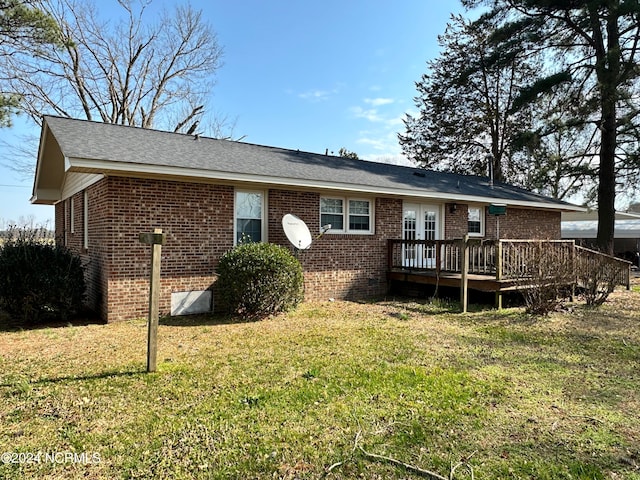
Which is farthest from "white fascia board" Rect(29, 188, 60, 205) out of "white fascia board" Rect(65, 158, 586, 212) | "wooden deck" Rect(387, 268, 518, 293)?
"wooden deck" Rect(387, 268, 518, 293)

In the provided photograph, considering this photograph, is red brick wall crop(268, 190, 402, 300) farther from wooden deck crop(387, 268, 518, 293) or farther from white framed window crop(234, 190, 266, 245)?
wooden deck crop(387, 268, 518, 293)

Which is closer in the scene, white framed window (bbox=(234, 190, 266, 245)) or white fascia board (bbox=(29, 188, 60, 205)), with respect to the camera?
white framed window (bbox=(234, 190, 266, 245))

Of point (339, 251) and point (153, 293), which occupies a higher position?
point (339, 251)

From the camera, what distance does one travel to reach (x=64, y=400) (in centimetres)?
387

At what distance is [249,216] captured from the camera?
8.86 meters

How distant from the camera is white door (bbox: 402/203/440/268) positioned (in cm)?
1121

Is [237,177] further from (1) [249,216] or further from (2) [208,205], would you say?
(1) [249,216]

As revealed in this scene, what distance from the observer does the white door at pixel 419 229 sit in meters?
11.2

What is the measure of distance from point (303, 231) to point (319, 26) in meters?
10.8

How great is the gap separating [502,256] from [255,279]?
535cm

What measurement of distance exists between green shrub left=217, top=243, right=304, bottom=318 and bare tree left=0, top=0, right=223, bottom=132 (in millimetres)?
18036

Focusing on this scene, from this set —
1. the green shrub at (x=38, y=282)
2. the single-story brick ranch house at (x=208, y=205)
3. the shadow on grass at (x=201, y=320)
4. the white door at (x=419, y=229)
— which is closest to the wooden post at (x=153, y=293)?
the shadow on grass at (x=201, y=320)

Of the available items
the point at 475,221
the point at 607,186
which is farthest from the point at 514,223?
the point at 607,186

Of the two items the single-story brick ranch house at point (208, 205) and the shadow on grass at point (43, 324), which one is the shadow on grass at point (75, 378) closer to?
the single-story brick ranch house at point (208, 205)
